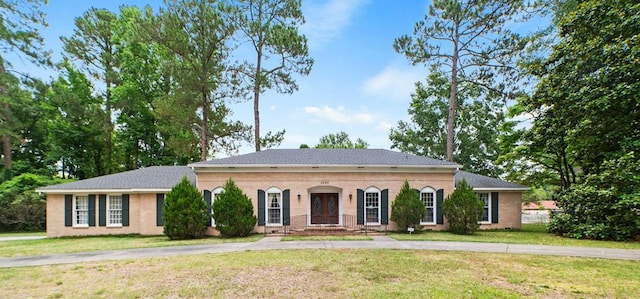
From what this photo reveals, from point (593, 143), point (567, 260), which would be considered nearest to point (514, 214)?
A: point (593, 143)

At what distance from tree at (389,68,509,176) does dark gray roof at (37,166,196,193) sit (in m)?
22.5

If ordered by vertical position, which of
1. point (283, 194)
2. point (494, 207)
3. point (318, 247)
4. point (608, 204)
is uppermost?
point (283, 194)

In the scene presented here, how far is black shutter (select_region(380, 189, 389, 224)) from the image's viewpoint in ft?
53.0

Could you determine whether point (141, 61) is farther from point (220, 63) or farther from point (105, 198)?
point (105, 198)

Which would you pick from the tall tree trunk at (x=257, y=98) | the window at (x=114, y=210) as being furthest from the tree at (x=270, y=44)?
the window at (x=114, y=210)

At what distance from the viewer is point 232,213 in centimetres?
1431

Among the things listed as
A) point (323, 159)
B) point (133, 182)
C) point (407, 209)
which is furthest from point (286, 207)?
point (133, 182)

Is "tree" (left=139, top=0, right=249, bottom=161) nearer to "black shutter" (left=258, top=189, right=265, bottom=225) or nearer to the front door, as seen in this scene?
"black shutter" (left=258, top=189, right=265, bottom=225)

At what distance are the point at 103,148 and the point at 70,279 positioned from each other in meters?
25.4

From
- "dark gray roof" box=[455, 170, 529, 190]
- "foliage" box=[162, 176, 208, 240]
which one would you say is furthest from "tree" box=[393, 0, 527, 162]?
"foliage" box=[162, 176, 208, 240]

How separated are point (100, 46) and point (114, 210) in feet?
59.1

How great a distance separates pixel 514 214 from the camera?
57.2ft

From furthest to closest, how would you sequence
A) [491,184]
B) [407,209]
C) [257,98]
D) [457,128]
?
[457,128]
[257,98]
[491,184]
[407,209]

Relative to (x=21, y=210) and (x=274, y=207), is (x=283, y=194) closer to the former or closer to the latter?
(x=274, y=207)
